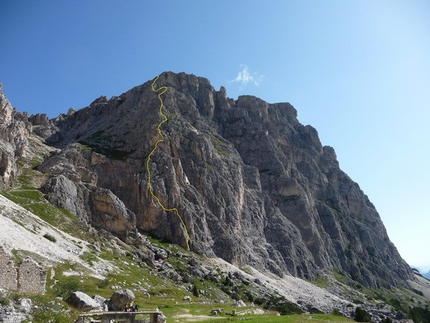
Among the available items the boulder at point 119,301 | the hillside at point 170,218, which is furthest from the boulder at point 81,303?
the hillside at point 170,218

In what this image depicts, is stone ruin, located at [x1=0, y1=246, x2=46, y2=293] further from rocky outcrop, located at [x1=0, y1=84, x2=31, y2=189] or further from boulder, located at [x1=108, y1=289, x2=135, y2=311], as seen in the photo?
rocky outcrop, located at [x1=0, y1=84, x2=31, y2=189]

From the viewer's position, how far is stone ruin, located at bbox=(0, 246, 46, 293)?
854 inches

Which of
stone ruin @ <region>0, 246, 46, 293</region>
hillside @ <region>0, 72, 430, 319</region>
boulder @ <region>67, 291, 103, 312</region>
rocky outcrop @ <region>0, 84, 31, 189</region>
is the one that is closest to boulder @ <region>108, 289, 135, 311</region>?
boulder @ <region>67, 291, 103, 312</region>

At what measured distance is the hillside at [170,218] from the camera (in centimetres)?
7800

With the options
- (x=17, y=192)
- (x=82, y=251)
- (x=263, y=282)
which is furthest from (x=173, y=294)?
(x=263, y=282)

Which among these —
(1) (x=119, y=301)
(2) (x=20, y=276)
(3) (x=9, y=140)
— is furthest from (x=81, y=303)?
(3) (x=9, y=140)

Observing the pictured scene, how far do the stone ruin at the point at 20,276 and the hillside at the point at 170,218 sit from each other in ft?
81.8

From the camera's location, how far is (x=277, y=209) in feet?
591

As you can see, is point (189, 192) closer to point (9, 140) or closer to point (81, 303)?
point (9, 140)

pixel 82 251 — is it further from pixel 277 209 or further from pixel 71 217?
pixel 277 209

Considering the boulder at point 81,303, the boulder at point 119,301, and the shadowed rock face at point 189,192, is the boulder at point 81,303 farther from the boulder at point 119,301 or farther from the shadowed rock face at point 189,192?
the shadowed rock face at point 189,192

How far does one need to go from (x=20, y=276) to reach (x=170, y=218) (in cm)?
10550

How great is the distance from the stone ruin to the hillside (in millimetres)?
24926

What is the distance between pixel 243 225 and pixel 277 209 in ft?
102
